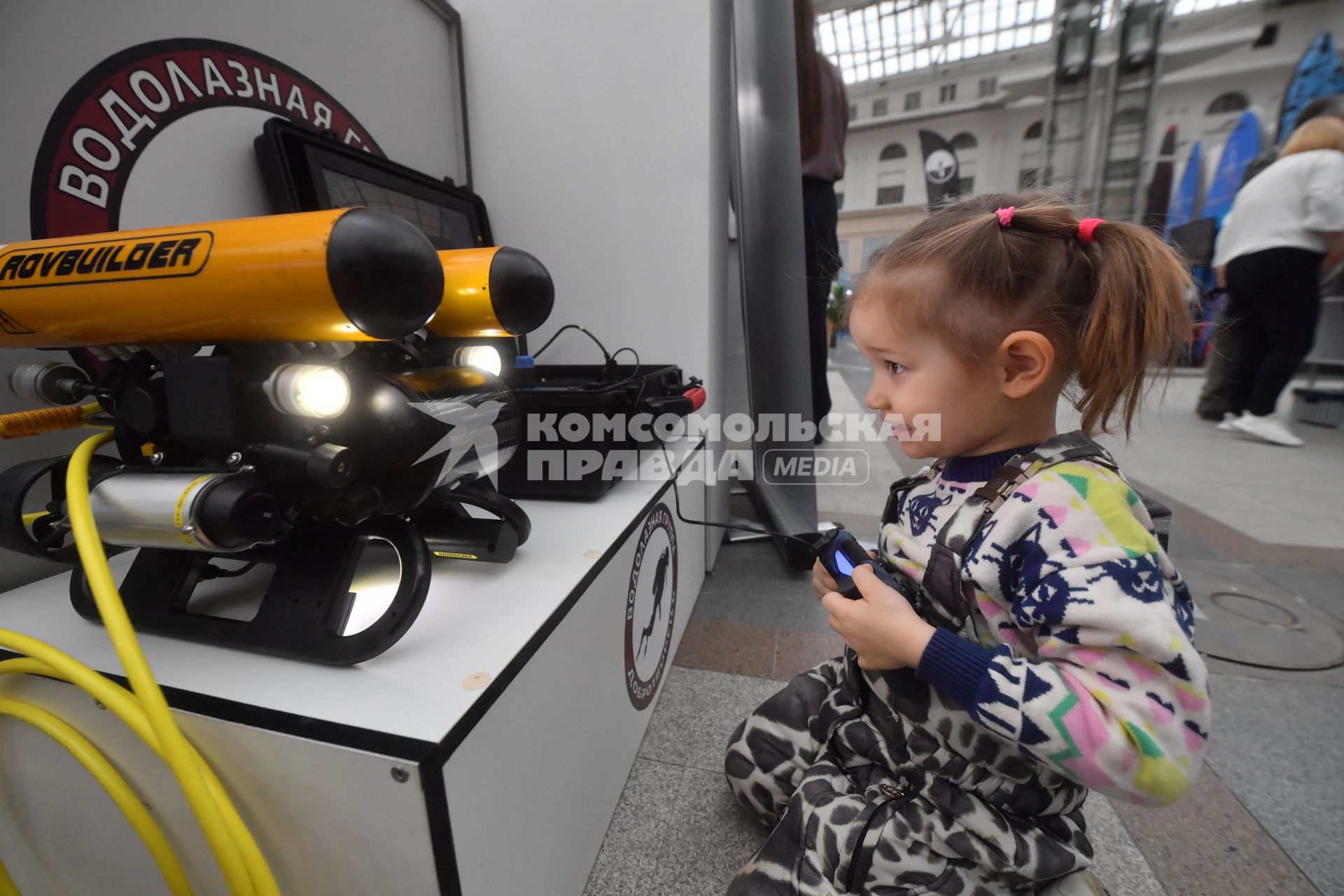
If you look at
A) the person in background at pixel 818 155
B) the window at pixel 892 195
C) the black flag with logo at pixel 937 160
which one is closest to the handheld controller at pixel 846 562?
the person in background at pixel 818 155

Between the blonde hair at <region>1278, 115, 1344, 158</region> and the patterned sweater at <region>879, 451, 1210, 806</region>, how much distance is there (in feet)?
9.44

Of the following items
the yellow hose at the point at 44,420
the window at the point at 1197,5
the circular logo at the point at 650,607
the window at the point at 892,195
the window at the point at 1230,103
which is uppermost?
the window at the point at 1197,5

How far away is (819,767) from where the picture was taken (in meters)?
0.55

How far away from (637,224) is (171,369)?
89 centimetres

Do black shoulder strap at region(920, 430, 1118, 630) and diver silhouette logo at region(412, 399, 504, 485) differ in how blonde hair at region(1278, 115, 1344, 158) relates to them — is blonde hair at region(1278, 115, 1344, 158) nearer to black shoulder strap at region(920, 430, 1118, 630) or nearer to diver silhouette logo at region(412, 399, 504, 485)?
black shoulder strap at region(920, 430, 1118, 630)

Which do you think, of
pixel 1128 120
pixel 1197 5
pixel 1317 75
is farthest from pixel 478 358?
pixel 1197 5

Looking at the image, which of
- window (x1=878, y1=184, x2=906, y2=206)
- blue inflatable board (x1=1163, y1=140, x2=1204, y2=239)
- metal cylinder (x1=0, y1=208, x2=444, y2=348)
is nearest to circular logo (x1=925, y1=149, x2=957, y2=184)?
window (x1=878, y1=184, x2=906, y2=206)

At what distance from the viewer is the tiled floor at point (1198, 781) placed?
586 millimetres

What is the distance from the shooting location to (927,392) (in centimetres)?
44

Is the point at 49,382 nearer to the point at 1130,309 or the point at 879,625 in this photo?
the point at 879,625

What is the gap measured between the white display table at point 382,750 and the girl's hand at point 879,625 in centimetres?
24

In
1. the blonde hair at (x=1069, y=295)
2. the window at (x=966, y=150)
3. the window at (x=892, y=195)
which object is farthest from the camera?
the window at (x=892, y=195)

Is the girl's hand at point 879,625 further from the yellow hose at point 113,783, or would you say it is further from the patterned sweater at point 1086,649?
the yellow hose at point 113,783

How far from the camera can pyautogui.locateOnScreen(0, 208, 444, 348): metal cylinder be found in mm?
292
